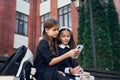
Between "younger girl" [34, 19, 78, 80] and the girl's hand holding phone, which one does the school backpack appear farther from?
the girl's hand holding phone

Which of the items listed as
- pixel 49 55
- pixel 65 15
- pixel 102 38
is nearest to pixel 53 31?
pixel 49 55

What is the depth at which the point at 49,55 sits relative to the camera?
2.42 metres

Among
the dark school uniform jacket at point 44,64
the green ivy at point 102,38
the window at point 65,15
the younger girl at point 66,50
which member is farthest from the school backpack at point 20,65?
the window at point 65,15

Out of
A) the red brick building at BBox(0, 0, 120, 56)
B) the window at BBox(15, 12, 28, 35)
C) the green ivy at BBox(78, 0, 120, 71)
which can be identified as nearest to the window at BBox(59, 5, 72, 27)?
the red brick building at BBox(0, 0, 120, 56)

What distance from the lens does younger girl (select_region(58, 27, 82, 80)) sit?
254 cm

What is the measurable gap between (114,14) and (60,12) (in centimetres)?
611

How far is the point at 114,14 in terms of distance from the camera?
12711 millimetres

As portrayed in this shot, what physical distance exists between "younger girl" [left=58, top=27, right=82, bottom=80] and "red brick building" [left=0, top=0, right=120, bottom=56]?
41.5 feet

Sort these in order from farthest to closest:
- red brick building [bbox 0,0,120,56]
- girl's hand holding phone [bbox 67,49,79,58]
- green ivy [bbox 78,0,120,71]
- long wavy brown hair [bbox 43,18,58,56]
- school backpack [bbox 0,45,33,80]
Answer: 1. red brick building [bbox 0,0,120,56]
2. green ivy [bbox 78,0,120,71]
3. long wavy brown hair [bbox 43,18,58,56]
4. girl's hand holding phone [bbox 67,49,79,58]
5. school backpack [bbox 0,45,33,80]

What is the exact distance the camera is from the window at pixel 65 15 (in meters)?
17.2

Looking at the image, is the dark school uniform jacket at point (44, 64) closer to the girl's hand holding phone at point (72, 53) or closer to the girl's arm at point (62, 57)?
the girl's arm at point (62, 57)

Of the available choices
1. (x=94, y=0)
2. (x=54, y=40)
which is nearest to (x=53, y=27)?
(x=54, y=40)

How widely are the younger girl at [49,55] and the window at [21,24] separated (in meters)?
15.7

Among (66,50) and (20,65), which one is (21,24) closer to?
(66,50)
